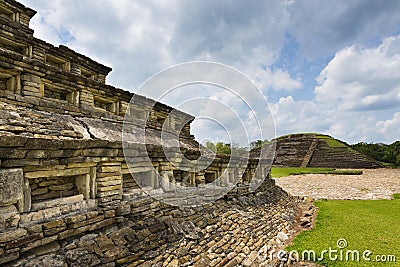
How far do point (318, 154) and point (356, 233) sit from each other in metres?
36.6

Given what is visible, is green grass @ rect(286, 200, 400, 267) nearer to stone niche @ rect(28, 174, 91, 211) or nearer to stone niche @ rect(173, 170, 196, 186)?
stone niche @ rect(173, 170, 196, 186)

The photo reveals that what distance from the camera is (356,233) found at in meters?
7.57

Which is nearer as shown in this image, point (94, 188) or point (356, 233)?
point (94, 188)

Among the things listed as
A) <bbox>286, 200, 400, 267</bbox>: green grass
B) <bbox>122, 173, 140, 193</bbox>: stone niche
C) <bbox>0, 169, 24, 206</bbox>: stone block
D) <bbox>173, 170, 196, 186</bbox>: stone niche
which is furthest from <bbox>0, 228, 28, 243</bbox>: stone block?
<bbox>286, 200, 400, 267</bbox>: green grass

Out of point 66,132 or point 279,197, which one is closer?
point 66,132

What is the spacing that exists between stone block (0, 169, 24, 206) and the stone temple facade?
1 centimetres

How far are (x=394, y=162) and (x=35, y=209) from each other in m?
51.3

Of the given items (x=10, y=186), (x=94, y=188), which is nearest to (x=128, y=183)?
(x=94, y=188)

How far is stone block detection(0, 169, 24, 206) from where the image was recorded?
2.99 meters

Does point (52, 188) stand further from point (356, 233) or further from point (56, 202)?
point (356, 233)

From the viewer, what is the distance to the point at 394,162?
4056 centimetres

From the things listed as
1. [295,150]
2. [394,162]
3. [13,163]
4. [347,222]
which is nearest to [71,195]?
[13,163]

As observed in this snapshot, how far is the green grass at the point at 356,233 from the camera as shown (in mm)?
6172

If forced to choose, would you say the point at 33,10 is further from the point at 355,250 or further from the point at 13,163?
the point at 355,250
